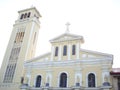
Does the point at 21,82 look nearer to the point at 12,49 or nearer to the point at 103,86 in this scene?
the point at 12,49

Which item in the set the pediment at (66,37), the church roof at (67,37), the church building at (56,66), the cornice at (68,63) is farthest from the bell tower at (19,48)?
the pediment at (66,37)

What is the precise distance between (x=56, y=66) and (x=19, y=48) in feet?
30.6

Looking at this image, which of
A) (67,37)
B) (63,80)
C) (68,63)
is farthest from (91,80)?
(67,37)

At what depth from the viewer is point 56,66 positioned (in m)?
23.6

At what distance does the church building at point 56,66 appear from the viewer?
2083 centimetres

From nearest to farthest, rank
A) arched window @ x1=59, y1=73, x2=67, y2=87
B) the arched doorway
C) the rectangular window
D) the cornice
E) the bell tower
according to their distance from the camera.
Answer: the cornice → arched window @ x1=59, y1=73, x2=67, y2=87 → the arched doorway → the bell tower → the rectangular window

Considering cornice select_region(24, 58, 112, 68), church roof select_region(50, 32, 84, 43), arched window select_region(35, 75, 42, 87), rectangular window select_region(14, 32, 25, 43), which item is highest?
rectangular window select_region(14, 32, 25, 43)

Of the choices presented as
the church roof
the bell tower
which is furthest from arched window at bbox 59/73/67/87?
the bell tower

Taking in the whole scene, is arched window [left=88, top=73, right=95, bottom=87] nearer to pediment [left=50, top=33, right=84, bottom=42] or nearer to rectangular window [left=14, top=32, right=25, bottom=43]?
pediment [left=50, top=33, right=84, bottom=42]

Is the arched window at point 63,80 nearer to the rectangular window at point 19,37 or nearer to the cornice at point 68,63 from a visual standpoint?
the cornice at point 68,63

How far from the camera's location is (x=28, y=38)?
29.4 m

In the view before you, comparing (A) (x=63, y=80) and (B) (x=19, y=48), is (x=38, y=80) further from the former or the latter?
(B) (x=19, y=48)

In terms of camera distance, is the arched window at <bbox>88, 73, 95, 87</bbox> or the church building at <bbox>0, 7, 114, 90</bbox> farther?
the church building at <bbox>0, 7, 114, 90</bbox>

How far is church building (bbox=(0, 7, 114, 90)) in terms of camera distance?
68.3 feet
